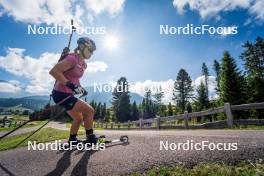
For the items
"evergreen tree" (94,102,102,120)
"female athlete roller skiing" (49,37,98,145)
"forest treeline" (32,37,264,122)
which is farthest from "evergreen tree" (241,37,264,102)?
"evergreen tree" (94,102,102,120)

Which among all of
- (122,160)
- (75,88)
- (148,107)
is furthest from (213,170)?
(148,107)

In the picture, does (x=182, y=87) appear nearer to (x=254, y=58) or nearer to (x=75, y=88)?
(x=254, y=58)

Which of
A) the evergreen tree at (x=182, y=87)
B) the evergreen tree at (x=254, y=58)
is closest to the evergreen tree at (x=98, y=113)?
the evergreen tree at (x=182, y=87)

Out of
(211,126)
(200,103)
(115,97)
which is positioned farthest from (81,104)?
(115,97)

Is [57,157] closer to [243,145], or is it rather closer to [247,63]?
[243,145]

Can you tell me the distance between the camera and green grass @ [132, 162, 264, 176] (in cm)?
281

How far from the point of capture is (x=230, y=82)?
39.1 m

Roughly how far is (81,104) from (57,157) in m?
1.22

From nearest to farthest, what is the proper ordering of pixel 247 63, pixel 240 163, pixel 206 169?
pixel 206 169, pixel 240 163, pixel 247 63

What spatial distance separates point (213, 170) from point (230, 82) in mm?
39366

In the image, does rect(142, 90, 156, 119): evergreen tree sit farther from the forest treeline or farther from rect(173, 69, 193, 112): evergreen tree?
rect(173, 69, 193, 112): evergreen tree

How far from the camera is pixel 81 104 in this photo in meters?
5.20

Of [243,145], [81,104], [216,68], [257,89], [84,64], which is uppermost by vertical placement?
[216,68]

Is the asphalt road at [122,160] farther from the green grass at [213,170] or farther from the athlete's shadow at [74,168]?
the green grass at [213,170]
